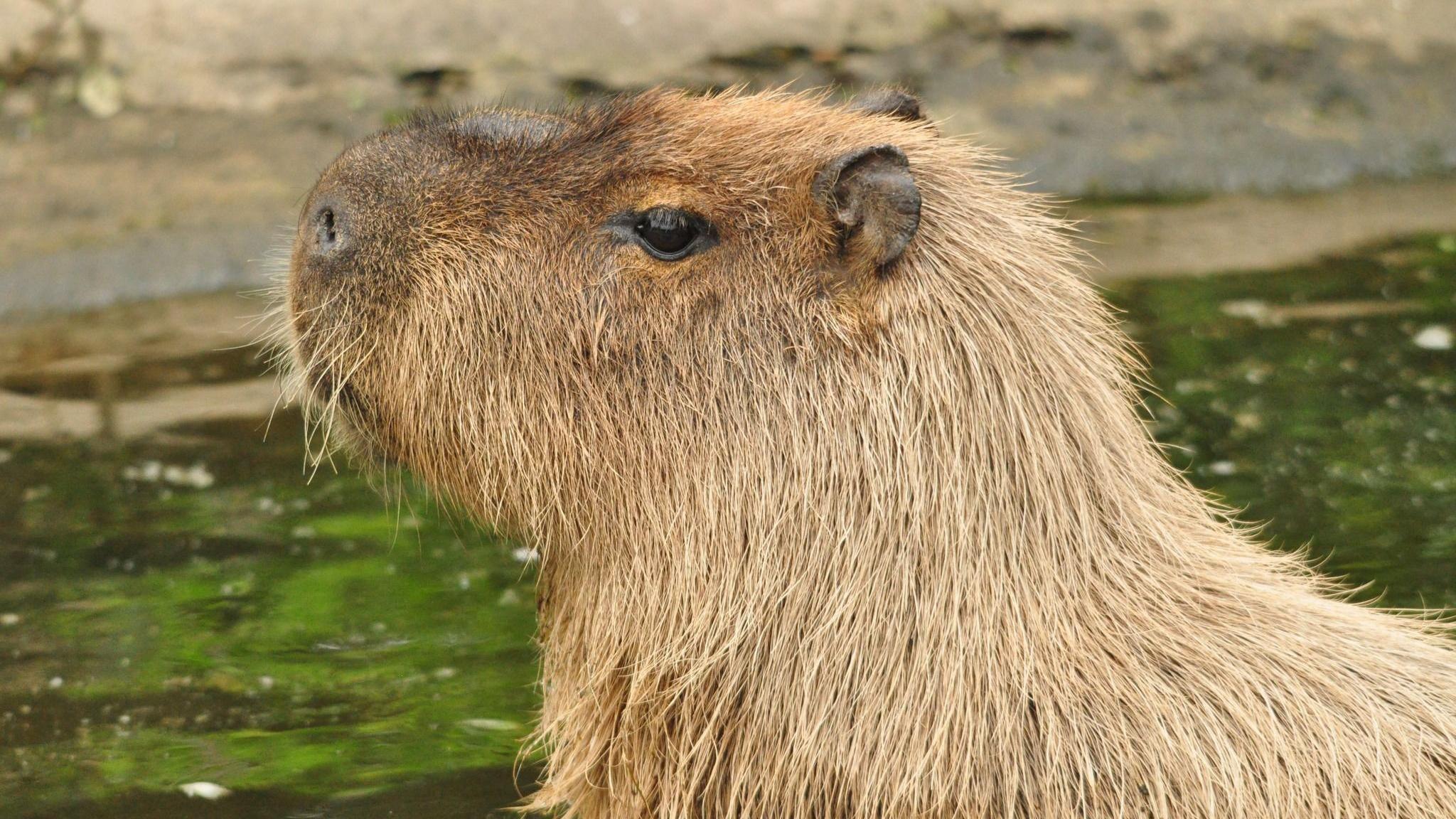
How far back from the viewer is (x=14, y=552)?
16.4ft

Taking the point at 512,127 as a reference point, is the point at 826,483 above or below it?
below

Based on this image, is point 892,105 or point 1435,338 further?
point 1435,338

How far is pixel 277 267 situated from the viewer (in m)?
3.42

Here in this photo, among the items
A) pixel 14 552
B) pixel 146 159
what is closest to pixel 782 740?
pixel 14 552

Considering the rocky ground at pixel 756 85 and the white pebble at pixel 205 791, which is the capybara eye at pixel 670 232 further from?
the rocky ground at pixel 756 85

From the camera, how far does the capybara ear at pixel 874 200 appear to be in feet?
8.70

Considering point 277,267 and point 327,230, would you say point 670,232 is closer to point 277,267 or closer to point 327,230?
point 327,230

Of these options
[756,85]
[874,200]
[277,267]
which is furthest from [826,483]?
[756,85]

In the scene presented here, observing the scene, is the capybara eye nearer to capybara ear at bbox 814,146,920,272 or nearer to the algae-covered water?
capybara ear at bbox 814,146,920,272

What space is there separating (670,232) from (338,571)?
2.54 meters

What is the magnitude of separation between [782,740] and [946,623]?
319 millimetres

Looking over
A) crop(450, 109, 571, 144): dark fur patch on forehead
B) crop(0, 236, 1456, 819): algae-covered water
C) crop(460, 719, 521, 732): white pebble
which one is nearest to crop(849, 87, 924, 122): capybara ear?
crop(450, 109, 571, 144): dark fur patch on forehead

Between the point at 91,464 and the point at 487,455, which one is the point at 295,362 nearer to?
the point at 487,455

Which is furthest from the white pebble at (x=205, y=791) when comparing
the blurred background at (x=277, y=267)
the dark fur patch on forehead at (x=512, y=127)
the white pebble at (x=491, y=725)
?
the dark fur patch on forehead at (x=512, y=127)
